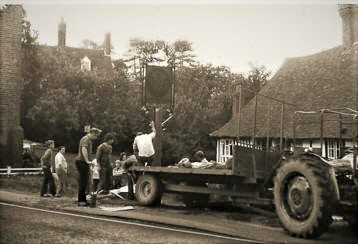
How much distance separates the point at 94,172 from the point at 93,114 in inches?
757

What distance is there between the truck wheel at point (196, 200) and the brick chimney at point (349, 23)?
1669 cm

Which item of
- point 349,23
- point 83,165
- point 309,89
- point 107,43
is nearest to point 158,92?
point 83,165

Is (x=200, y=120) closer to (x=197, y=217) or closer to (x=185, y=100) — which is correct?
(x=185, y=100)

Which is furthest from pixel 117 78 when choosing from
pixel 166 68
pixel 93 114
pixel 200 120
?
pixel 166 68

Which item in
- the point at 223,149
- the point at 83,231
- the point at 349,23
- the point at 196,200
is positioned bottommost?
the point at 83,231

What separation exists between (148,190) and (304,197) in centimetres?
450

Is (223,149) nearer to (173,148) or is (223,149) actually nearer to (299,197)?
(173,148)

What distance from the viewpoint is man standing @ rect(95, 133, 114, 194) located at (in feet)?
42.5

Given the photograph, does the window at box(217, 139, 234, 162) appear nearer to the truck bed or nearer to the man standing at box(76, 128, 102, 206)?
the truck bed

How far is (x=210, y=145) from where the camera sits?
34812 mm

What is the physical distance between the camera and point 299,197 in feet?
23.9

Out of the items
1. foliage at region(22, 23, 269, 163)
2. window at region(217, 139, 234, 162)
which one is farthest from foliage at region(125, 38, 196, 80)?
window at region(217, 139, 234, 162)

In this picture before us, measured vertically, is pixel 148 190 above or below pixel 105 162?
below

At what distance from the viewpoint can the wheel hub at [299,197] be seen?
7086 mm
